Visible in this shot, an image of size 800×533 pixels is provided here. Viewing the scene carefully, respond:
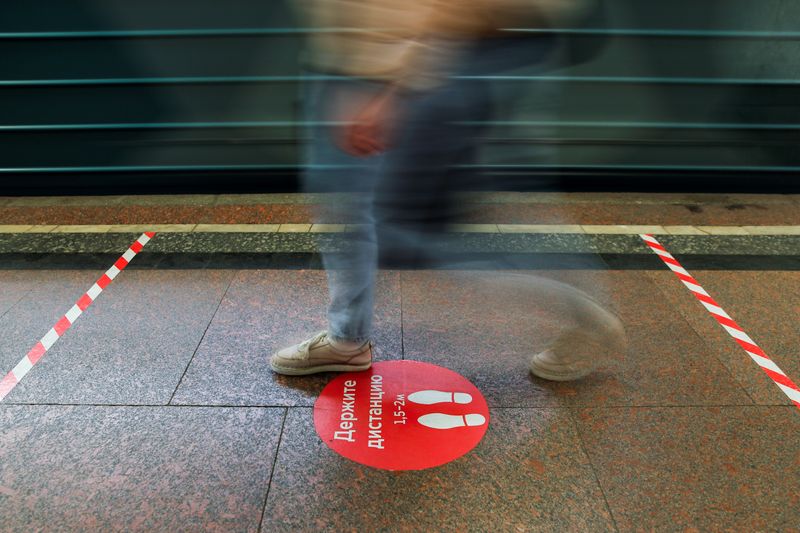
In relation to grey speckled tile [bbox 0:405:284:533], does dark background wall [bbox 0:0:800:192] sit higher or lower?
higher

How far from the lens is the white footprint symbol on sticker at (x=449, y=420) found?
223 centimetres

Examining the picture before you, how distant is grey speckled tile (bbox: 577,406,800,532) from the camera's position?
1863 millimetres

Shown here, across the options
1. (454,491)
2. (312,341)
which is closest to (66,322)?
(312,341)

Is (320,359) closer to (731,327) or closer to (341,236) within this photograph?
(341,236)

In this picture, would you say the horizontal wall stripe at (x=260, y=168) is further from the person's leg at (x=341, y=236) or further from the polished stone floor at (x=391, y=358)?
the person's leg at (x=341, y=236)

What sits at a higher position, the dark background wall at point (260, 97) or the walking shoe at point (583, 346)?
the dark background wall at point (260, 97)

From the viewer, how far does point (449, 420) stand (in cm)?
226

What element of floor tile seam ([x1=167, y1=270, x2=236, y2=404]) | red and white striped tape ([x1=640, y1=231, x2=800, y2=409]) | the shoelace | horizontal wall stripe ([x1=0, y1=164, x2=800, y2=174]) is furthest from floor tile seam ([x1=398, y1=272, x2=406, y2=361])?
horizontal wall stripe ([x1=0, y1=164, x2=800, y2=174])

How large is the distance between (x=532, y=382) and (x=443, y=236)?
0.96 meters

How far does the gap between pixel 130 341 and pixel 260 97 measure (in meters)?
2.64

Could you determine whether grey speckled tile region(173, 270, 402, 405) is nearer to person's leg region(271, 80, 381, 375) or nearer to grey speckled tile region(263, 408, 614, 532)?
person's leg region(271, 80, 381, 375)

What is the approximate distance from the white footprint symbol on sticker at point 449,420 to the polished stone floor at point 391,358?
0.08m

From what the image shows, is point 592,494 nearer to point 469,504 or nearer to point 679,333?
point 469,504

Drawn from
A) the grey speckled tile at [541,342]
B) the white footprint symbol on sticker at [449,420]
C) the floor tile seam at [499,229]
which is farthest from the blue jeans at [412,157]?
the floor tile seam at [499,229]
